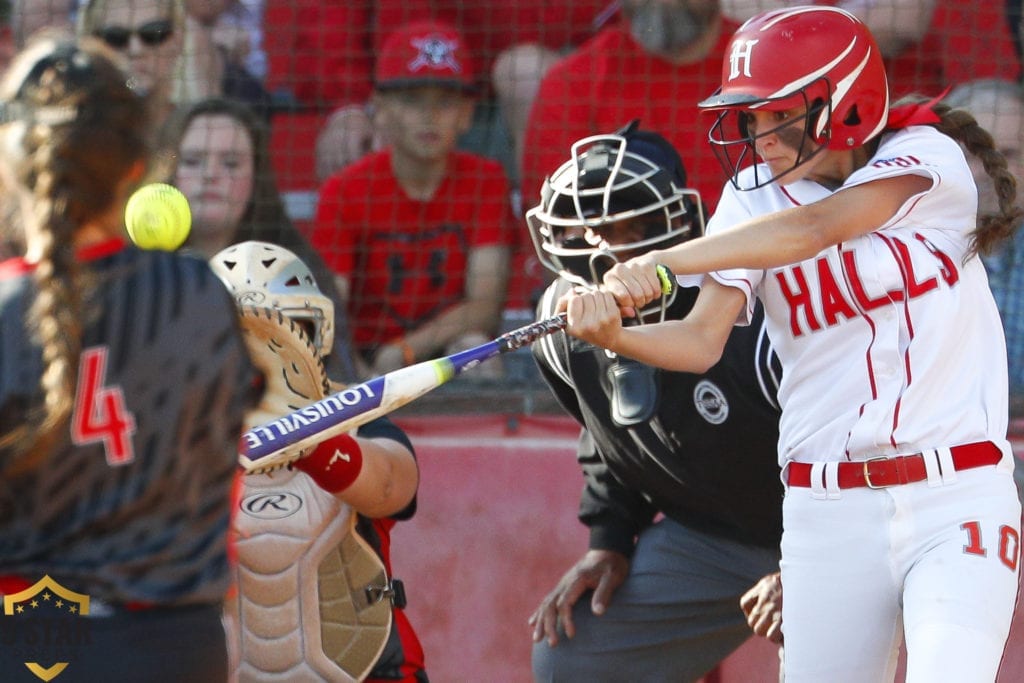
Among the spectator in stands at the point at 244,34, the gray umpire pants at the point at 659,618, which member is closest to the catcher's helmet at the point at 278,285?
the gray umpire pants at the point at 659,618

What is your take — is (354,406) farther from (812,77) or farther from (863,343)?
(812,77)

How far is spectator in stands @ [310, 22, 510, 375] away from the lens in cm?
475

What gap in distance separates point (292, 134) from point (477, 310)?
3.69ft

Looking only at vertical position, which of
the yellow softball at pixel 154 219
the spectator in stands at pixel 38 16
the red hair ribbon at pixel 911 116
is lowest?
the yellow softball at pixel 154 219

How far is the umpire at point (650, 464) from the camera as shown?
11.0 feet

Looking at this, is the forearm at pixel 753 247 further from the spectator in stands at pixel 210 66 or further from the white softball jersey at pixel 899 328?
the spectator in stands at pixel 210 66

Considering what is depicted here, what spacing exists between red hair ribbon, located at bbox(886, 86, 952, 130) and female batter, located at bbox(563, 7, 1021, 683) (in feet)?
0.06

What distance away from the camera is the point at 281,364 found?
309 cm

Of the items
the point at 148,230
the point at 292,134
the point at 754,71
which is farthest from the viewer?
the point at 292,134

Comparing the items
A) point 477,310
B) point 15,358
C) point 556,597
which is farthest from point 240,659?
point 477,310

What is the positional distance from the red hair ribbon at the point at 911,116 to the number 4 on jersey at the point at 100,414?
5.54 ft

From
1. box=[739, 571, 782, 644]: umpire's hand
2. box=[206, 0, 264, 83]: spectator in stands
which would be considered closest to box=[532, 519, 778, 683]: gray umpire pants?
box=[739, 571, 782, 644]: umpire's hand

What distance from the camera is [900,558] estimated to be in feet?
8.85

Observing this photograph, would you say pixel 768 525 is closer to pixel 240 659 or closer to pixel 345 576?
pixel 345 576
